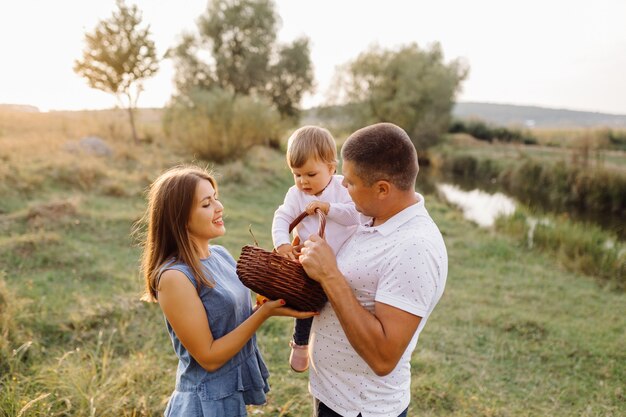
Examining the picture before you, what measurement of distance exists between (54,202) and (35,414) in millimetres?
6956

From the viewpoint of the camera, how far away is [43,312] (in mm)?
4996

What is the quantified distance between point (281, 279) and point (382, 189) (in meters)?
0.53

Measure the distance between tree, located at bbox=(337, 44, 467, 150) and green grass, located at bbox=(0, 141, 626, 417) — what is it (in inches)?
855

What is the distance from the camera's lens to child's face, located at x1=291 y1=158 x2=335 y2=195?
2939 mm

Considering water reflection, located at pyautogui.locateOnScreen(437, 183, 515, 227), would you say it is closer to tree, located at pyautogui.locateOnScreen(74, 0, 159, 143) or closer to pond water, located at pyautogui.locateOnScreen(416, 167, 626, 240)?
pond water, located at pyautogui.locateOnScreen(416, 167, 626, 240)

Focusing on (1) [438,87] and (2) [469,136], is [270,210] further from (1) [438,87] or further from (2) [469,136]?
(2) [469,136]

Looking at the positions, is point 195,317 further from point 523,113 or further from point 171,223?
point 523,113

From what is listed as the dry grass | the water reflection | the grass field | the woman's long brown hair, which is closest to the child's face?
the grass field

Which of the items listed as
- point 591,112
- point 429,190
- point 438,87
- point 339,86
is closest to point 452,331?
point 429,190

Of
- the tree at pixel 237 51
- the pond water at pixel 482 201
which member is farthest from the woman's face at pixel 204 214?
the tree at pixel 237 51

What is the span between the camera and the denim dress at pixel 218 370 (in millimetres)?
2074

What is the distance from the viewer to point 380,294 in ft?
5.66

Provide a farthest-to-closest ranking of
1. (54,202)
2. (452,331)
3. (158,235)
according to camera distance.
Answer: (54,202) < (452,331) < (158,235)

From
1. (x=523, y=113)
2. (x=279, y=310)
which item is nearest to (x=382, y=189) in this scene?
(x=279, y=310)
